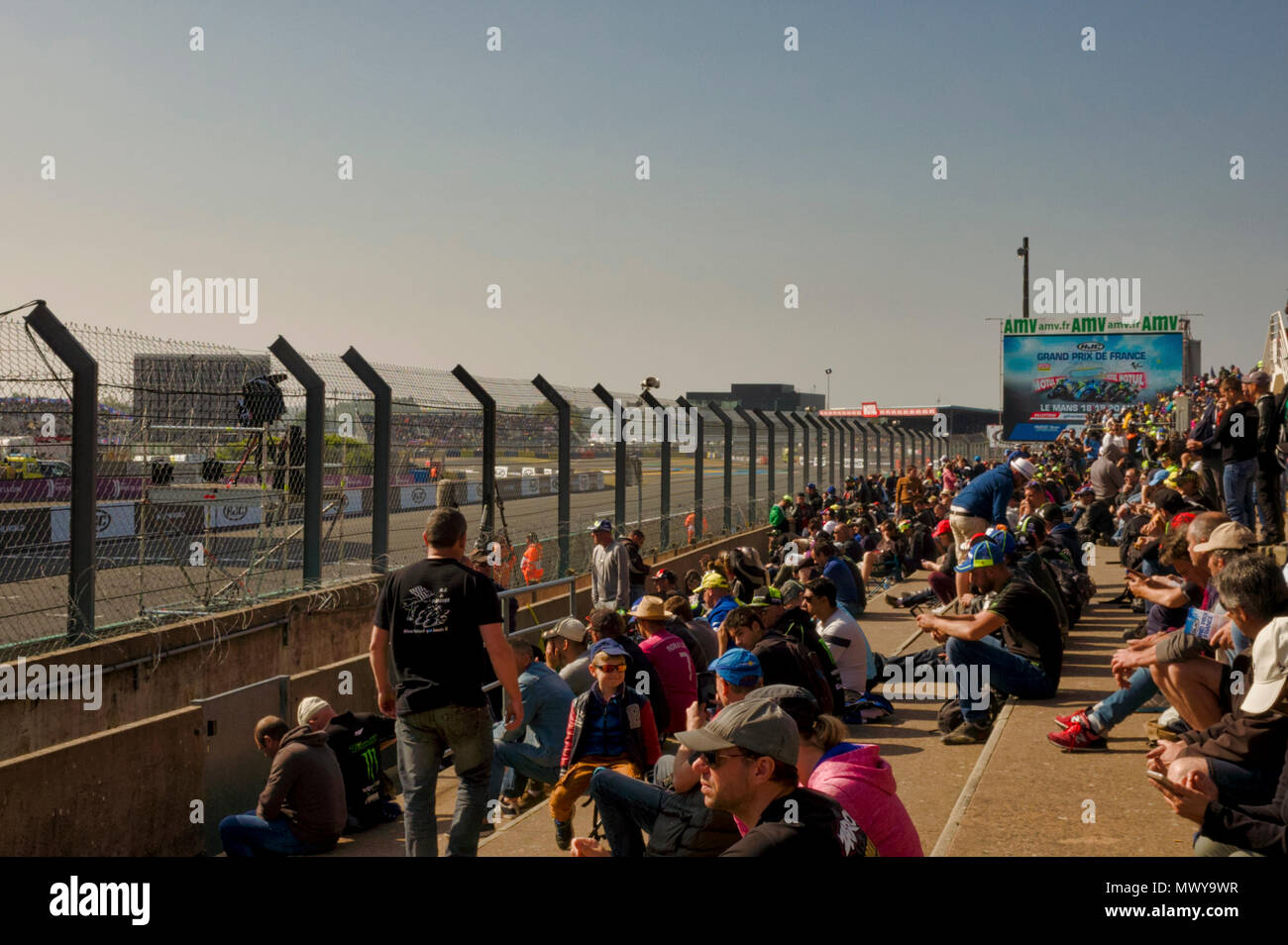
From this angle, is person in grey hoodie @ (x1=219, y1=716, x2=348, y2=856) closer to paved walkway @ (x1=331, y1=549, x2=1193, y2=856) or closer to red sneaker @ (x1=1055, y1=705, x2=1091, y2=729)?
paved walkway @ (x1=331, y1=549, x2=1193, y2=856)

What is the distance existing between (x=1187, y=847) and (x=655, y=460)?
1431 cm

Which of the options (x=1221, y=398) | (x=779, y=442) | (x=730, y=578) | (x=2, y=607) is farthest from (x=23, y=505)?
(x=779, y=442)

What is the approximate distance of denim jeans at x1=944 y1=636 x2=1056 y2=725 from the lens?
7492 mm

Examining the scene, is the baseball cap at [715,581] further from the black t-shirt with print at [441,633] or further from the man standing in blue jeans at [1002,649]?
the black t-shirt with print at [441,633]

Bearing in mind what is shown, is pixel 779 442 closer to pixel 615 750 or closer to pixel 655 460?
pixel 655 460

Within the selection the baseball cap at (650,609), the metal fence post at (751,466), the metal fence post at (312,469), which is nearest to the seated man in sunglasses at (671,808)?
the baseball cap at (650,609)

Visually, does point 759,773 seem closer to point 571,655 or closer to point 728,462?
point 571,655

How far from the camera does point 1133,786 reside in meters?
5.84

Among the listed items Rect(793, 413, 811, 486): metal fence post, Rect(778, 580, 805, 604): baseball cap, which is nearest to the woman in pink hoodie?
Rect(778, 580, 805, 604): baseball cap

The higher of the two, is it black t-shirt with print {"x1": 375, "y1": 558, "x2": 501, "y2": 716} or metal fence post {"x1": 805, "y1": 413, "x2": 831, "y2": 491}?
metal fence post {"x1": 805, "y1": 413, "x2": 831, "y2": 491}

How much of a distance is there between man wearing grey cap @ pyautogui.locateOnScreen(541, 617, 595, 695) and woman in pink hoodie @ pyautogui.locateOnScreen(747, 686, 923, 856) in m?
3.60

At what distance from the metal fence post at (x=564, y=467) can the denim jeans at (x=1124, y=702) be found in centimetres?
943

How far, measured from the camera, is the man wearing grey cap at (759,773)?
11.3ft
